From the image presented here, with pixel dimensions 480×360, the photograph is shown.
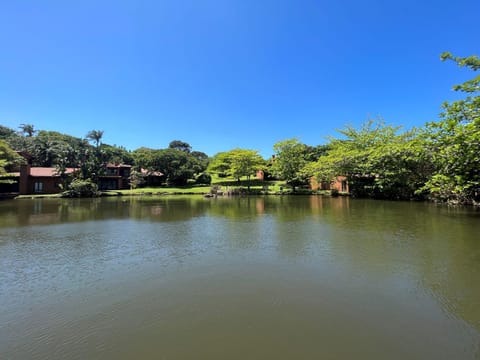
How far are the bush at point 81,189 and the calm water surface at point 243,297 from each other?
2622 cm

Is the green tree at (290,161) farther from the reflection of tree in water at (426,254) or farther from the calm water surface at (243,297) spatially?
the calm water surface at (243,297)

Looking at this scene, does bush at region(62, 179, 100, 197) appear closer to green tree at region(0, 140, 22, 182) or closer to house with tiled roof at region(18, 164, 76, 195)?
house with tiled roof at region(18, 164, 76, 195)

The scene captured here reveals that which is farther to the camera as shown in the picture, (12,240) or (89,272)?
(12,240)

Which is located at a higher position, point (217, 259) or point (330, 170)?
point (330, 170)

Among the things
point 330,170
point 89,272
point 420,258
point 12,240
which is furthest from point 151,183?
point 420,258

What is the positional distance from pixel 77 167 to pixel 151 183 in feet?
42.1

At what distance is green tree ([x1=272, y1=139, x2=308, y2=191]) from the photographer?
38.8 meters

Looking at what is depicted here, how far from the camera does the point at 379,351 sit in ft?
10.8

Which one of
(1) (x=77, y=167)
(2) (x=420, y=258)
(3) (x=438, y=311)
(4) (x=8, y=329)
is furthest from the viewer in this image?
(1) (x=77, y=167)

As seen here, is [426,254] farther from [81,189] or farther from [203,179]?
[203,179]

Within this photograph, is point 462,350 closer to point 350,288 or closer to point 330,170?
point 350,288

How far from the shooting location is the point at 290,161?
3875 cm

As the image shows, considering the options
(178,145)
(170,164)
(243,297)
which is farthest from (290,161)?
(178,145)

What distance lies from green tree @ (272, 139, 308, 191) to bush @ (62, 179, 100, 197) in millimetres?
27200
